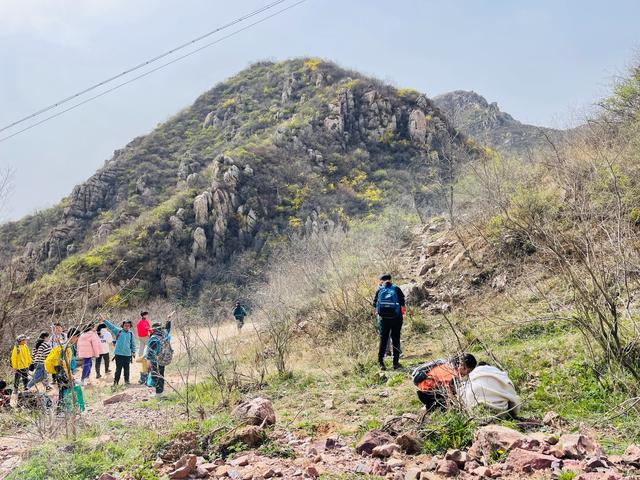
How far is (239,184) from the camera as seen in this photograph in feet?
107

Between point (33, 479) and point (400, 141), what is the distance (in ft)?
126

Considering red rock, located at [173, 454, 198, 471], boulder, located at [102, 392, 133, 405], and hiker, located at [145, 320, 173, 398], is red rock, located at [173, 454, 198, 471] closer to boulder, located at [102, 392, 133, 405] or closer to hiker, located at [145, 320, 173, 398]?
hiker, located at [145, 320, 173, 398]

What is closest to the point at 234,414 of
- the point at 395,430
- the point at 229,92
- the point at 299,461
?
the point at 299,461

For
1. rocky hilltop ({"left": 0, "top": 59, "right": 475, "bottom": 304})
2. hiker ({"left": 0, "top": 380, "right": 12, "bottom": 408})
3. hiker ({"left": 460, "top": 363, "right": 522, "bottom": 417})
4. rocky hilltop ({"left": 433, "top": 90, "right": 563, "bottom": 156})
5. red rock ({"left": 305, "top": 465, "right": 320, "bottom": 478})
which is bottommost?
hiker ({"left": 0, "top": 380, "right": 12, "bottom": 408})

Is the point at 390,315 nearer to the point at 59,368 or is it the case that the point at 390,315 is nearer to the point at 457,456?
the point at 457,456

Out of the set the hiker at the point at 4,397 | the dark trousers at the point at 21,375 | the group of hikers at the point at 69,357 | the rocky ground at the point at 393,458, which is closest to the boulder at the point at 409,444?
the rocky ground at the point at 393,458

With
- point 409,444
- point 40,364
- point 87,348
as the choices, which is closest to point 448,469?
point 409,444

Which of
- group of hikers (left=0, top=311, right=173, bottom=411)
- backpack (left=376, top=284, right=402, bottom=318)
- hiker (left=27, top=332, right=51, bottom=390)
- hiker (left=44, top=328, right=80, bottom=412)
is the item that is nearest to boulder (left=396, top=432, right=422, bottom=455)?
backpack (left=376, top=284, right=402, bottom=318)

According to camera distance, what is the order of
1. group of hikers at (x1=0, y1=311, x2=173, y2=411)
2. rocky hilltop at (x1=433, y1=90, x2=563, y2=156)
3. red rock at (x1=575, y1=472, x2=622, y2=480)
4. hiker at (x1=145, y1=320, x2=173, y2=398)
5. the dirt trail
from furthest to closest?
rocky hilltop at (x1=433, y1=90, x2=563, y2=156) < hiker at (x1=145, y1=320, x2=173, y2=398) < group of hikers at (x1=0, y1=311, x2=173, y2=411) < the dirt trail < red rock at (x1=575, y1=472, x2=622, y2=480)

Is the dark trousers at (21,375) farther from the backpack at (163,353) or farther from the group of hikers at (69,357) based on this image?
the backpack at (163,353)

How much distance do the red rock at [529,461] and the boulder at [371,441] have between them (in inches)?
46.6

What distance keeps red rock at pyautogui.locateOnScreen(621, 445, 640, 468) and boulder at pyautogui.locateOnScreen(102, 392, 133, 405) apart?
7.77m

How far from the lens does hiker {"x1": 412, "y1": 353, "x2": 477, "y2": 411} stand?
4680 millimetres

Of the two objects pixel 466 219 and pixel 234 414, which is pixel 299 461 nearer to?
pixel 234 414
